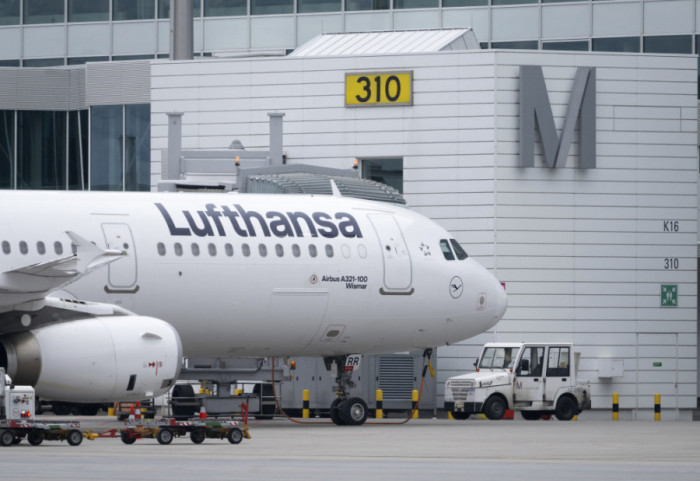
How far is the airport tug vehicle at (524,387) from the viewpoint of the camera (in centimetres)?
3588

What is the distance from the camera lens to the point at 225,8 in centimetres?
5431

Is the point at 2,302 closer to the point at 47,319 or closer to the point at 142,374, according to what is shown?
the point at 47,319

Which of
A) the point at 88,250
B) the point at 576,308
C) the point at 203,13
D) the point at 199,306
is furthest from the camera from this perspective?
the point at 203,13

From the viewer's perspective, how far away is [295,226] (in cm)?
2830

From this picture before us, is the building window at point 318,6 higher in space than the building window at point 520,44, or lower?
higher

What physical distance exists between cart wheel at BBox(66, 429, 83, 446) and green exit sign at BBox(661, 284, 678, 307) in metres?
23.3

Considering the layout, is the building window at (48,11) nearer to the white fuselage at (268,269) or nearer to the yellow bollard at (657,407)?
the yellow bollard at (657,407)

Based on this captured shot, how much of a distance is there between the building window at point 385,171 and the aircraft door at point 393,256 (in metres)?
11.7

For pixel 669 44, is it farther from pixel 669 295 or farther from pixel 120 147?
pixel 120 147

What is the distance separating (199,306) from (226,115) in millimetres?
16399

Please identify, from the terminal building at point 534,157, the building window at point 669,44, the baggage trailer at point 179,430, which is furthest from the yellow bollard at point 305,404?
the building window at point 669,44

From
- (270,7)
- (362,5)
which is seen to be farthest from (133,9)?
(362,5)

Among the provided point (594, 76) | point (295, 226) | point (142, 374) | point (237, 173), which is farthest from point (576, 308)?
point (142, 374)

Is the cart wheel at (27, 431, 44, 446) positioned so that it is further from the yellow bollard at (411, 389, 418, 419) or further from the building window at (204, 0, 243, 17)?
the building window at (204, 0, 243, 17)
